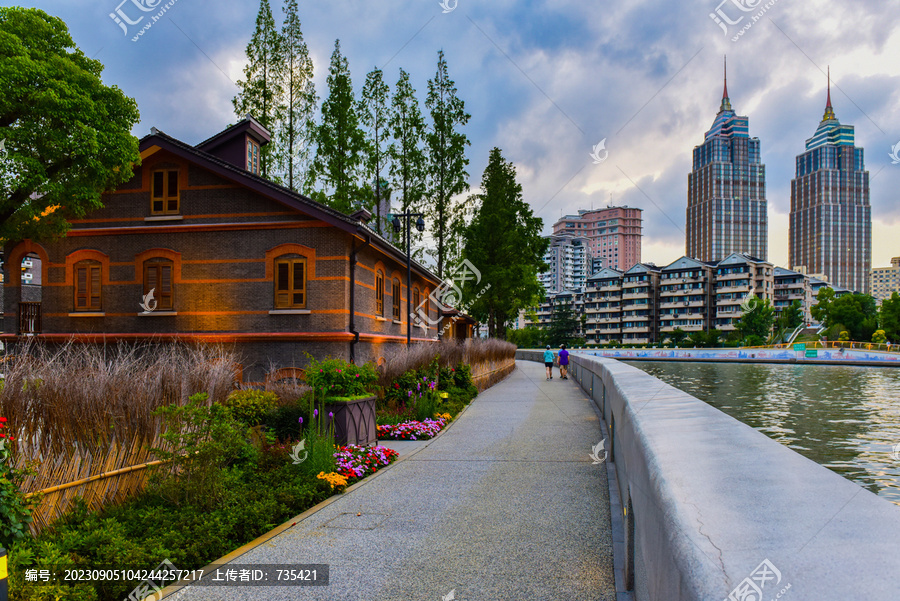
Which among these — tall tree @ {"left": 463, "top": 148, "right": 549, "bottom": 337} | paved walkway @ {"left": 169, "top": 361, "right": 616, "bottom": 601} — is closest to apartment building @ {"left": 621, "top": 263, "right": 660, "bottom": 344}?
tall tree @ {"left": 463, "top": 148, "right": 549, "bottom": 337}

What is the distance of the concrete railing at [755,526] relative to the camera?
5.10 feet

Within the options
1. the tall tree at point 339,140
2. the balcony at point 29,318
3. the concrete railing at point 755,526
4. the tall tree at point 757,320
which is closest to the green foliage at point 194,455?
the concrete railing at point 755,526

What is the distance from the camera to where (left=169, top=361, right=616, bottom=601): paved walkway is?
178 inches

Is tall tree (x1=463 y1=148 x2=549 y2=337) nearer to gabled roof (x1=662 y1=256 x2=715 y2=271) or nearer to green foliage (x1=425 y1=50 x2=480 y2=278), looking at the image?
green foliage (x1=425 y1=50 x2=480 y2=278)

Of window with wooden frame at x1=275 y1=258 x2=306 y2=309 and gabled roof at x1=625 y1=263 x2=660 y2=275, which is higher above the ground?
gabled roof at x1=625 y1=263 x2=660 y2=275

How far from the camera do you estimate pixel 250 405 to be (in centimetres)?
1007

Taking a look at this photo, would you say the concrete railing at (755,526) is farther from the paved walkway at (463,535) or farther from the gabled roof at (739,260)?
the gabled roof at (739,260)

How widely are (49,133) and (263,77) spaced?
52.8ft

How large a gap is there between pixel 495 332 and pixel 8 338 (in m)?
28.2

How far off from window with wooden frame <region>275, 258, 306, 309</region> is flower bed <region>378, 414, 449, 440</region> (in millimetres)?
7493

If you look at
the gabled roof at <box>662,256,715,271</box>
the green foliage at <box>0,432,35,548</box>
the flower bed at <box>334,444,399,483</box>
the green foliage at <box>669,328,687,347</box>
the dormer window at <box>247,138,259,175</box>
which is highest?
the gabled roof at <box>662,256,715,271</box>

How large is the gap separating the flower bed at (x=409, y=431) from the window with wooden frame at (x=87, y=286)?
13119 mm

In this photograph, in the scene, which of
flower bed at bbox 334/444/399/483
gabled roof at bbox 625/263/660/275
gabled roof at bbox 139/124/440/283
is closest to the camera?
flower bed at bbox 334/444/399/483

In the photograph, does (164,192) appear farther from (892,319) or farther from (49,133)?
(892,319)
